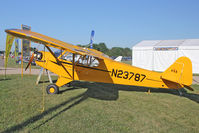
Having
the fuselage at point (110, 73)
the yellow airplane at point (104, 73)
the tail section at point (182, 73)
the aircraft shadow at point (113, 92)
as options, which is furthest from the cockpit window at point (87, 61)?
the tail section at point (182, 73)

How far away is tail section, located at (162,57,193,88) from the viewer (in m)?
6.21

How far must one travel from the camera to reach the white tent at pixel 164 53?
16797 mm

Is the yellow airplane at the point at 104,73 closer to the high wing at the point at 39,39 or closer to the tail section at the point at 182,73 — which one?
the tail section at the point at 182,73

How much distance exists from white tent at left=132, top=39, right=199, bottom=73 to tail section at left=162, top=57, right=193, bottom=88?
12260 mm

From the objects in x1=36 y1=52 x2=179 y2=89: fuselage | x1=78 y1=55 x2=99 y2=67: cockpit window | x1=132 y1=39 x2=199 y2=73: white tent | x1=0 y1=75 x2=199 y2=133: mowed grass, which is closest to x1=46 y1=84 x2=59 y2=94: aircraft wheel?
x1=0 y1=75 x2=199 y2=133: mowed grass

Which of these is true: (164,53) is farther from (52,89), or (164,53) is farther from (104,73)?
(52,89)

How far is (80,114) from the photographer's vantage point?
15.2ft

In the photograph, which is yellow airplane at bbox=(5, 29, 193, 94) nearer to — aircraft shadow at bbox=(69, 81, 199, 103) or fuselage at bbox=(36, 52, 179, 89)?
fuselage at bbox=(36, 52, 179, 89)

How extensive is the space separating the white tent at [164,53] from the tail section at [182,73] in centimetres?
1226

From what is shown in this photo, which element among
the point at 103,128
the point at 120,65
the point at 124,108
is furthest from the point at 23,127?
the point at 120,65

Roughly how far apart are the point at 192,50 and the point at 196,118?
14517 millimetres

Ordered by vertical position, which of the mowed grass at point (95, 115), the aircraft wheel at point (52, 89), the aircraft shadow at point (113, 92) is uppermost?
the aircraft wheel at point (52, 89)

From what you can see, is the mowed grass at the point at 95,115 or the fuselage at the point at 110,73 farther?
the fuselage at the point at 110,73

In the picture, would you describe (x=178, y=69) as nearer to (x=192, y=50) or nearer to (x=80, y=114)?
(x=80, y=114)
